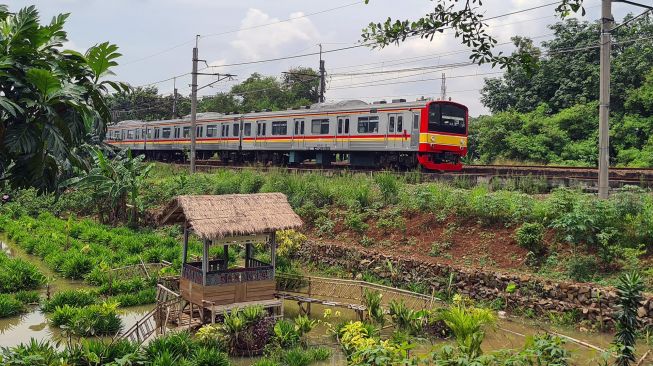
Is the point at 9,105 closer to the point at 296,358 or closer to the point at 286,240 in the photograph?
the point at 296,358

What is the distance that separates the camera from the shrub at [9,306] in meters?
11.6

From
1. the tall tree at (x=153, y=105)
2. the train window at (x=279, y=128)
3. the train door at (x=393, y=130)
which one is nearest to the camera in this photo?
the train door at (x=393, y=130)

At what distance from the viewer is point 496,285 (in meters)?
11.8

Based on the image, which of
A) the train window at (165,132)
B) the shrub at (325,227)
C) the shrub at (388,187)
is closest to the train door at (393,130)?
the shrub at (388,187)

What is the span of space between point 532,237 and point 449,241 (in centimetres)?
216

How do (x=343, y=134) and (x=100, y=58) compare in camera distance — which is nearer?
(x=100, y=58)

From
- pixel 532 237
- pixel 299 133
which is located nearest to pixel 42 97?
pixel 532 237

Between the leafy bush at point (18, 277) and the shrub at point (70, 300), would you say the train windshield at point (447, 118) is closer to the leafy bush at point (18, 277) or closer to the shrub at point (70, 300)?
the shrub at point (70, 300)

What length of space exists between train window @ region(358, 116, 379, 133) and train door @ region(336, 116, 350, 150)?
2.49 feet

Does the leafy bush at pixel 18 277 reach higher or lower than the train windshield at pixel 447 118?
lower

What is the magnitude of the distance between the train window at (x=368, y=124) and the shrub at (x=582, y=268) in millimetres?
10752

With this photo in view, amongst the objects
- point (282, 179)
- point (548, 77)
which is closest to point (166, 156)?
point (282, 179)

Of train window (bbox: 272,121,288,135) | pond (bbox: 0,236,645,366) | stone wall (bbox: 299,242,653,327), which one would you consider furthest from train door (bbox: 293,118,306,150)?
pond (bbox: 0,236,645,366)

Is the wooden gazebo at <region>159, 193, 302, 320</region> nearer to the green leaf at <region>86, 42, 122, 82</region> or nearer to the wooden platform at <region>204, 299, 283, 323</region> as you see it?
the wooden platform at <region>204, 299, 283, 323</region>
